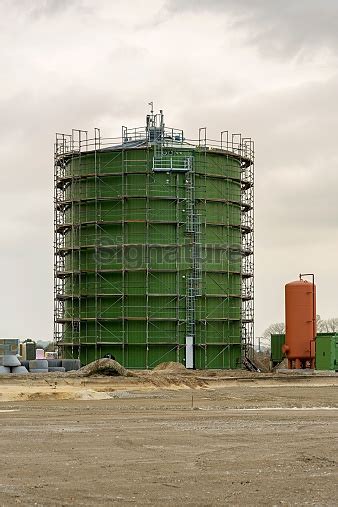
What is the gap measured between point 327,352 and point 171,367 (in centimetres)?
979

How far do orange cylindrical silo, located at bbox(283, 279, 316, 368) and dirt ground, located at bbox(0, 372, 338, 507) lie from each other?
15788 millimetres

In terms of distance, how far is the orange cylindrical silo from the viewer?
6338 centimetres

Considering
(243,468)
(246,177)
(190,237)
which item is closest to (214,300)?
(190,237)

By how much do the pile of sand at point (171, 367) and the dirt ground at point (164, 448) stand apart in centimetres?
1123

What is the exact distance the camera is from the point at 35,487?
18578 millimetres

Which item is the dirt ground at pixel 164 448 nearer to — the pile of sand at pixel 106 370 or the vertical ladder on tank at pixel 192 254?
the pile of sand at pixel 106 370

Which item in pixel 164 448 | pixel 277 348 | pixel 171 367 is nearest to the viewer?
pixel 164 448

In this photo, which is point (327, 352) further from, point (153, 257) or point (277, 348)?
point (153, 257)

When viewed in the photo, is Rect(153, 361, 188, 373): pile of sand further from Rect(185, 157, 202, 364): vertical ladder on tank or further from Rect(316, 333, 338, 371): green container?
Rect(316, 333, 338, 371): green container

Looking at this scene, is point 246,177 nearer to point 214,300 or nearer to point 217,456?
point 214,300

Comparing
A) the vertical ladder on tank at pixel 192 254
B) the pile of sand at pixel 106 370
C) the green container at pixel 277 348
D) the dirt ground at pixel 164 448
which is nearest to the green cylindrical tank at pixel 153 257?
the vertical ladder on tank at pixel 192 254

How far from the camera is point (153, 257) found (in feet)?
208

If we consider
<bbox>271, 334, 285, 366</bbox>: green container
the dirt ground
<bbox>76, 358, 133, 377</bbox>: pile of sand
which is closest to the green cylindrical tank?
<bbox>271, 334, 285, 366</bbox>: green container

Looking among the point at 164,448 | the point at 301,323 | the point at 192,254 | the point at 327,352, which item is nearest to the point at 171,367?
the point at 192,254
